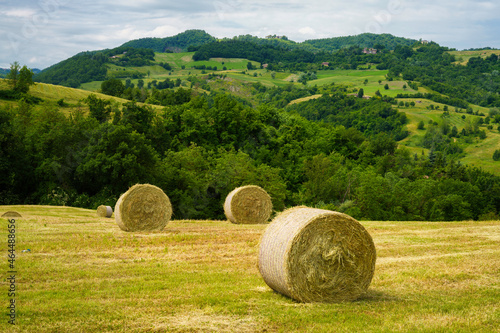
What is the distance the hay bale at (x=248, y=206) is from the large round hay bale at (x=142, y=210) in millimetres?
5388

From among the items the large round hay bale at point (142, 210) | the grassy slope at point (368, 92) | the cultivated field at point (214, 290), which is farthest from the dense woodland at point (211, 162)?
the cultivated field at point (214, 290)

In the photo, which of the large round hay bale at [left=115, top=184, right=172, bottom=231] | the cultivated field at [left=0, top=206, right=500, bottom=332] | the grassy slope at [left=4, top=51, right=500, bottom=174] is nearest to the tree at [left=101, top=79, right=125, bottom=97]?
the grassy slope at [left=4, top=51, right=500, bottom=174]

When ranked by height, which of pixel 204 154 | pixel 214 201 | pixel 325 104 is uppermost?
pixel 325 104

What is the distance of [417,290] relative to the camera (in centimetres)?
1027

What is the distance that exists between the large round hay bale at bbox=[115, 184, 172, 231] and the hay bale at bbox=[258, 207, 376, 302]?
425 inches

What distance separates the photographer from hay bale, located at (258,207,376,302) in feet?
31.3

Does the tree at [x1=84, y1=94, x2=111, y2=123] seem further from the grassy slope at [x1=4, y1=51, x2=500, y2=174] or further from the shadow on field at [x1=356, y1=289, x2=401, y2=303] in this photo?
the shadow on field at [x1=356, y1=289, x2=401, y2=303]

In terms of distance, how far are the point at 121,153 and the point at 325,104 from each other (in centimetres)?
9733

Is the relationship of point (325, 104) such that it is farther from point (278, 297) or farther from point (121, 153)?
point (278, 297)

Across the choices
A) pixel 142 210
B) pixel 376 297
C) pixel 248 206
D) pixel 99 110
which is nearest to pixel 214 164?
pixel 99 110

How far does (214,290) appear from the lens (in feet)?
32.5

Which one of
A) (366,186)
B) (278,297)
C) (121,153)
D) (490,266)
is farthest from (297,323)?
(366,186)

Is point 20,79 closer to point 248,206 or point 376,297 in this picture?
point 248,206

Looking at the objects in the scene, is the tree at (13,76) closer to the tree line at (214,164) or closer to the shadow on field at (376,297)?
the tree line at (214,164)
